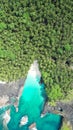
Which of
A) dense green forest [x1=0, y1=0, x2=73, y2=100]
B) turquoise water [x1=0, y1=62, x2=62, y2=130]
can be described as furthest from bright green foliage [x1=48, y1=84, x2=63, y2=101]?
turquoise water [x1=0, y1=62, x2=62, y2=130]

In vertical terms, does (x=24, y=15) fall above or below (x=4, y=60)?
above

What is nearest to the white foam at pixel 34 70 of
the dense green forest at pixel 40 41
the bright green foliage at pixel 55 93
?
the dense green forest at pixel 40 41

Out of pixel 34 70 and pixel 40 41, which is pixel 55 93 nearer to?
pixel 34 70

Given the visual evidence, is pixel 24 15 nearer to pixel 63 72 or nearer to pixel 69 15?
pixel 69 15

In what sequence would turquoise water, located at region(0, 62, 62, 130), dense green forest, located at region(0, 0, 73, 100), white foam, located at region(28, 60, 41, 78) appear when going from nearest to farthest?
1. dense green forest, located at region(0, 0, 73, 100)
2. white foam, located at region(28, 60, 41, 78)
3. turquoise water, located at region(0, 62, 62, 130)

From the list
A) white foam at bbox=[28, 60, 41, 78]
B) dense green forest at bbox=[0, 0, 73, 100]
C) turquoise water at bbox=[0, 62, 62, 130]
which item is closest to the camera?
dense green forest at bbox=[0, 0, 73, 100]

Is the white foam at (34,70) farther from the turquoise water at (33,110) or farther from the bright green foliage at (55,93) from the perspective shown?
the bright green foliage at (55,93)

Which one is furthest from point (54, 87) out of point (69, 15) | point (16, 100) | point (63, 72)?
point (69, 15)

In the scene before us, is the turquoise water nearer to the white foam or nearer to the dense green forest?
the white foam
